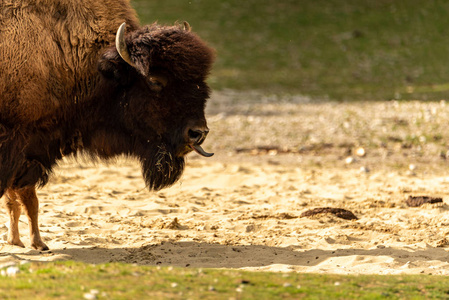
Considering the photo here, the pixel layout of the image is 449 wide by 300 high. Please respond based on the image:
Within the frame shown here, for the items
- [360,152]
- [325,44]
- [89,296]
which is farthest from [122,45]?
[325,44]

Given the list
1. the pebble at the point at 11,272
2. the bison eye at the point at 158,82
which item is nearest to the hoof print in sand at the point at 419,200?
the bison eye at the point at 158,82

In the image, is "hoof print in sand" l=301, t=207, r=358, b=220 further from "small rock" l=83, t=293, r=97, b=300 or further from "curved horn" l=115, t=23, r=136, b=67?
"small rock" l=83, t=293, r=97, b=300

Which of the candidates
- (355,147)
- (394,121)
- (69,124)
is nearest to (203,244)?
(69,124)

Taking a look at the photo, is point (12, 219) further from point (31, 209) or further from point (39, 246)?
point (39, 246)

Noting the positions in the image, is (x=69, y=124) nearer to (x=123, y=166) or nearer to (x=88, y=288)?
(x=88, y=288)

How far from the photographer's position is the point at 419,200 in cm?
798

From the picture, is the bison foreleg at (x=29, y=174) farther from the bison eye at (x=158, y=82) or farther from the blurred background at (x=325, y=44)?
the blurred background at (x=325, y=44)

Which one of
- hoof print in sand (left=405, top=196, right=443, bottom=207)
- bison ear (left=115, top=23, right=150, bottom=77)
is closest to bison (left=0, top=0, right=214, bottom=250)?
bison ear (left=115, top=23, right=150, bottom=77)

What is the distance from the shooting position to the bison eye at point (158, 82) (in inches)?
230

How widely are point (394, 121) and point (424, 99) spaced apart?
283cm

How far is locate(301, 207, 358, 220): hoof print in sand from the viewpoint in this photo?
290 inches

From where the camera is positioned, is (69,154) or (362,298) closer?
(362,298)

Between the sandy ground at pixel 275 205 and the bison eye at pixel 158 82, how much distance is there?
989 millimetres

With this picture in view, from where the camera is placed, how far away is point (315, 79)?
752 inches
